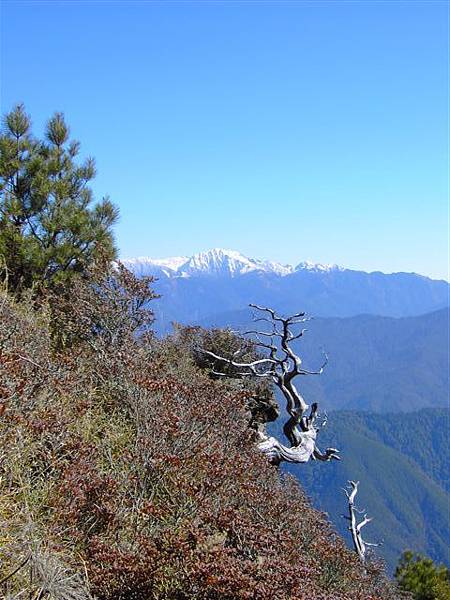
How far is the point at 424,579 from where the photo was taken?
12.4 metres

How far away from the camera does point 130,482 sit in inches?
194

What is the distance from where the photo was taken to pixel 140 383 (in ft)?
20.7

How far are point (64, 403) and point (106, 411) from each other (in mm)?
869

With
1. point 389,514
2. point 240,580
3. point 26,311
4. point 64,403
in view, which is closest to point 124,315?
point 26,311

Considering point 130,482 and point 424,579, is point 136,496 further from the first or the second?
point 424,579

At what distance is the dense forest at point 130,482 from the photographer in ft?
12.9

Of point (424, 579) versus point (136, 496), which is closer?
point (136, 496)

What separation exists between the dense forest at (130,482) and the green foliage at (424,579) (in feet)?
12.2

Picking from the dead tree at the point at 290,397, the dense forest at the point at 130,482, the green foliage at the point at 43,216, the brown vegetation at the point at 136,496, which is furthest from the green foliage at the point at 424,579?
the green foliage at the point at 43,216

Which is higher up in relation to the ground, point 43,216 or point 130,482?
point 43,216

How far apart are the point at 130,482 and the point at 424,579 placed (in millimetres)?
10075

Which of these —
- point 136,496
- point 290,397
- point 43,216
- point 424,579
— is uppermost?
point 43,216

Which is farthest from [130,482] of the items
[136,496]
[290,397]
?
[290,397]

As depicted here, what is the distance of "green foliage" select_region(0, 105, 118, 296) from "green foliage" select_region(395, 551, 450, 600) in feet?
30.4
